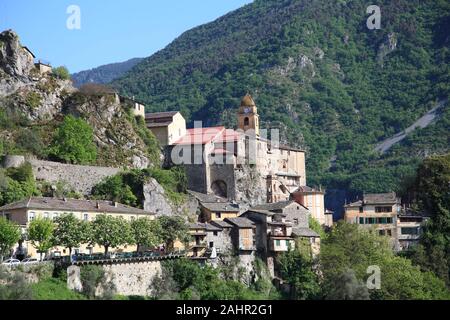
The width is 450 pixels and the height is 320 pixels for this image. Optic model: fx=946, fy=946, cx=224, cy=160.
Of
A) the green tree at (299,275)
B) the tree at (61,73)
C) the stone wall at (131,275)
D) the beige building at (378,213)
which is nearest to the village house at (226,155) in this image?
the beige building at (378,213)

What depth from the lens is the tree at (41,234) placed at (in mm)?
71500

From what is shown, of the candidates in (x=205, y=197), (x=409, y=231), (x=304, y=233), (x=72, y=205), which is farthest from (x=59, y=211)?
(x=409, y=231)

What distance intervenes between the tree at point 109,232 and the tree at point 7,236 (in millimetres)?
6786

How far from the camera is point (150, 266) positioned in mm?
77812

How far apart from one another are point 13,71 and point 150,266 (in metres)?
31.6

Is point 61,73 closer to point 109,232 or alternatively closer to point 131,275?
point 109,232

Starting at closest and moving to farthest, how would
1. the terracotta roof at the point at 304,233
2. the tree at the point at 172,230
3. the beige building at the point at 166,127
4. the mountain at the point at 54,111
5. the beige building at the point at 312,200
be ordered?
the tree at the point at 172,230
the terracotta roof at the point at 304,233
the mountain at the point at 54,111
the beige building at the point at 312,200
the beige building at the point at 166,127

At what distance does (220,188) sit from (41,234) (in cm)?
3553

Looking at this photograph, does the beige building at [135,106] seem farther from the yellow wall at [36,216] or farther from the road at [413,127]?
the road at [413,127]

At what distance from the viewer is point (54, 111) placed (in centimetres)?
A: 9988

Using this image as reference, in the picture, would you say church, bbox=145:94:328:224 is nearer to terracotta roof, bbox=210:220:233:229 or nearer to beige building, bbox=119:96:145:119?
beige building, bbox=119:96:145:119

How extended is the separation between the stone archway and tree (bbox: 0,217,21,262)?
3599cm

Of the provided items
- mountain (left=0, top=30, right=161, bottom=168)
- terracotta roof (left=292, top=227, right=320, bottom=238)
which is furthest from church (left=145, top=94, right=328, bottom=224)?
terracotta roof (left=292, top=227, right=320, bottom=238)
